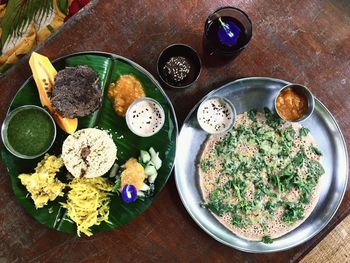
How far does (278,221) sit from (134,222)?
0.90 m

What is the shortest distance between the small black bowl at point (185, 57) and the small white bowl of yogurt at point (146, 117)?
0.18 meters

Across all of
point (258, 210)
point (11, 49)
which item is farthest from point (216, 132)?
A: point (11, 49)

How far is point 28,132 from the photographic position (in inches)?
110

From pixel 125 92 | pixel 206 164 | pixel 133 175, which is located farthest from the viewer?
pixel 206 164

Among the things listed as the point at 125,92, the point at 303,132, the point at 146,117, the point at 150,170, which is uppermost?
the point at 125,92

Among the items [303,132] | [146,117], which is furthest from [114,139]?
[303,132]

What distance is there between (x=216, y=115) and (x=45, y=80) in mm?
1021

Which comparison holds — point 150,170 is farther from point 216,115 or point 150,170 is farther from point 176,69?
point 176,69

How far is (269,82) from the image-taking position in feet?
9.71

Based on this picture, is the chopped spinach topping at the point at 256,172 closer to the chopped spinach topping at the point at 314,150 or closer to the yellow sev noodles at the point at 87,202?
the chopped spinach topping at the point at 314,150

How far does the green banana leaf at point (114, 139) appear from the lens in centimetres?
285

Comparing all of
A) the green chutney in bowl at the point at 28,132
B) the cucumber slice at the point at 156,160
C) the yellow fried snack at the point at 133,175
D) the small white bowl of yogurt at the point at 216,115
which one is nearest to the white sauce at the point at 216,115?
the small white bowl of yogurt at the point at 216,115

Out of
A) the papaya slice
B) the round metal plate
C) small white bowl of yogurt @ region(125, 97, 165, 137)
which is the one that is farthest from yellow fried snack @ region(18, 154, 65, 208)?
the round metal plate

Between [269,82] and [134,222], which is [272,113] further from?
[134,222]
